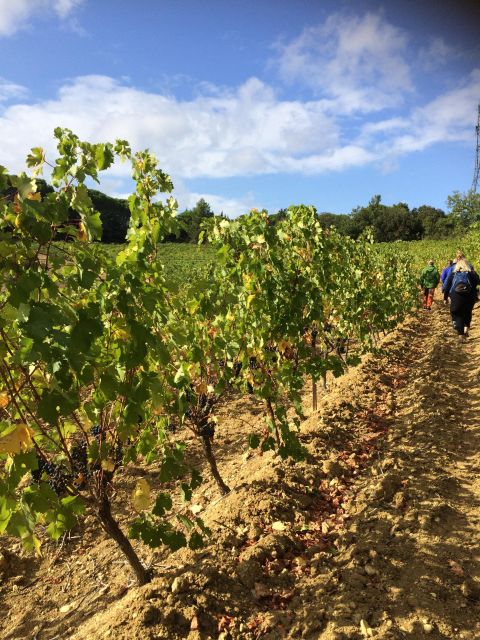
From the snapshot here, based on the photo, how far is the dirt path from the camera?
2529 millimetres

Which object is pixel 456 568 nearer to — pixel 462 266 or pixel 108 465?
pixel 108 465

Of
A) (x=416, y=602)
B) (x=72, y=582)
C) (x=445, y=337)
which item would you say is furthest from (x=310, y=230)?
(x=445, y=337)

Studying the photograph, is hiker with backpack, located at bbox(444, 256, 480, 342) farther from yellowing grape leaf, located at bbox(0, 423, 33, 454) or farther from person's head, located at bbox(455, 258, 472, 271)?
yellowing grape leaf, located at bbox(0, 423, 33, 454)

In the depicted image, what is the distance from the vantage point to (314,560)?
10.2 ft

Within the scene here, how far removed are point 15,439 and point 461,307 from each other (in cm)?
721

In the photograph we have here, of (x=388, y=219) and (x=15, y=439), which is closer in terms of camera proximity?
(x=15, y=439)

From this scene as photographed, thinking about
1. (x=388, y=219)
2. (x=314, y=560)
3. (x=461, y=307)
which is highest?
(x=388, y=219)

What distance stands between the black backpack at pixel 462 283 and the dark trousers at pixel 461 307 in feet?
0.35

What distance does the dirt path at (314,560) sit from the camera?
2.53 meters

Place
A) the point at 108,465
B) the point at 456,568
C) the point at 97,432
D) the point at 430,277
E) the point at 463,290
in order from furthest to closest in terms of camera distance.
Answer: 1. the point at 430,277
2. the point at 463,290
3. the point at 97,432
4. the point at 456,568
5. the point at 108,465

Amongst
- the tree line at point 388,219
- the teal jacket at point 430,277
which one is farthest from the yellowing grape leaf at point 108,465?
the tree line at point 388,219

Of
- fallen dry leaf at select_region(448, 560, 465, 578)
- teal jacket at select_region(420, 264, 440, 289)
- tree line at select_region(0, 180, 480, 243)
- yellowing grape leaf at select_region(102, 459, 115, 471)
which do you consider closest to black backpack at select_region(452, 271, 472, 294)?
fallen dry leaf at select_region(448, 560, 465, 578)

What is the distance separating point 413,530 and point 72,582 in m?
2.77

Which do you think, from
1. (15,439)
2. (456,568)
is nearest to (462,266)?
(456,568)
